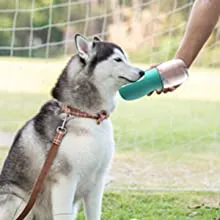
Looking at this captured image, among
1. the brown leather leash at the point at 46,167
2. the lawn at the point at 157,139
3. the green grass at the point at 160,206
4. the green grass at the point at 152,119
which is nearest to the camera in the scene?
the brown leather leash at the point at 46,167

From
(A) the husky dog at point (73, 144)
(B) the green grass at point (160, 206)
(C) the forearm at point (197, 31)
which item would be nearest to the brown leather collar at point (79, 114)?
(A) the husky dog at point (73, 144)

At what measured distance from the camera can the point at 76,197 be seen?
3.25 meters

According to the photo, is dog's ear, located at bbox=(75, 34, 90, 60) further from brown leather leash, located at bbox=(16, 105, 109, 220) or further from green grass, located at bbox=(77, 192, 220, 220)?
green grass, located at bbox=(77, 192, 220, 220)

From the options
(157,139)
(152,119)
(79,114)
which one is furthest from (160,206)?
(152,119)

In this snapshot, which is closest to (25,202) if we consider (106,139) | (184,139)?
(106,139)

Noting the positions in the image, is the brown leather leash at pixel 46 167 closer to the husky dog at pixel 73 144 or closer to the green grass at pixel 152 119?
the husky dog at pixel 73 144

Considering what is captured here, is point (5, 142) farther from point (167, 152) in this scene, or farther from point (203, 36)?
point (203, 36)

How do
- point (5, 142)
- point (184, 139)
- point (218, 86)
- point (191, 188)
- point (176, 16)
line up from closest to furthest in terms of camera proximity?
1. point (191, 188)
2. point (5, 142)
3. point (184, 139)
4. point (176, 16)
5. point (218, 86)

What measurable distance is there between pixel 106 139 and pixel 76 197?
311mm

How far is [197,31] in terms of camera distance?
331cm

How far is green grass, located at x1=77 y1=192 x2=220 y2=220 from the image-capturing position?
409 centimetres

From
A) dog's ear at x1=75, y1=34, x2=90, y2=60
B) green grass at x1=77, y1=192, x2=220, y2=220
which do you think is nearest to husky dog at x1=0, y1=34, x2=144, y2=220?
dog's ear at x1=75, y1=34, x2=90, y2=60

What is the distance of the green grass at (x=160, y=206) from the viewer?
161 inches

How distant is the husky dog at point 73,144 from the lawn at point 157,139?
90 centimetres
